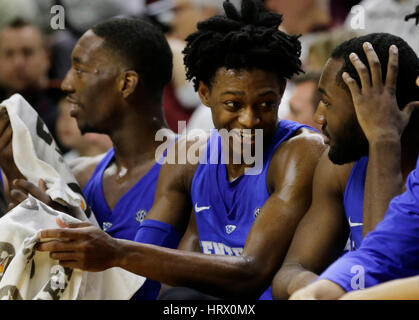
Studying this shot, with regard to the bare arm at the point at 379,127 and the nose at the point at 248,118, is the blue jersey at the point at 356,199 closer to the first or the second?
the bare arm at the point at 379,127

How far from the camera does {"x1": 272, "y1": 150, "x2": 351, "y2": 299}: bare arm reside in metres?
2.67

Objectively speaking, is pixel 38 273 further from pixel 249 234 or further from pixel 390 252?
pixel 390 252

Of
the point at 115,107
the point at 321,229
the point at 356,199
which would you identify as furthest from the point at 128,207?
the point at 356,199

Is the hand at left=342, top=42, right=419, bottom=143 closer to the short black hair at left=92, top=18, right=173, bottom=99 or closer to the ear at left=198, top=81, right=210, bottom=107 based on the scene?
the ear at left=198, top=81, right=210, bottom=107

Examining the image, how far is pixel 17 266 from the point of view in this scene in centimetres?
262

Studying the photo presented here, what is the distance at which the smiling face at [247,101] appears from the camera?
2.94 meters

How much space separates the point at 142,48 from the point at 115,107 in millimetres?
322

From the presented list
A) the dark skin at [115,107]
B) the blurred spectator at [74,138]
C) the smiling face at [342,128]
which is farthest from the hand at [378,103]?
the blurred spectator at [74,138]

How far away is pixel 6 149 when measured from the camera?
11.5ft

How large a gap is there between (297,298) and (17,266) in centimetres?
105

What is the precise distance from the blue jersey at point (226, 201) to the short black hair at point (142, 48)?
0.70 metres

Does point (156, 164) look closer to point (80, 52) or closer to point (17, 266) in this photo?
point (80, 52)

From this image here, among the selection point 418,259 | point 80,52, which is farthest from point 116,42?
point 418,259
